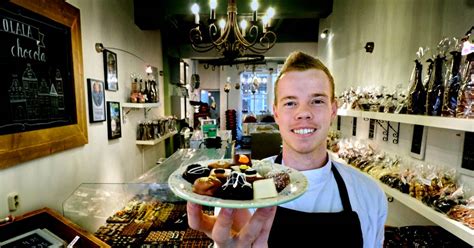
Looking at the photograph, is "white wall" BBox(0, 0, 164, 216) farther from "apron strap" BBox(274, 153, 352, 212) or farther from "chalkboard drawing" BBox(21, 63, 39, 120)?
"apron strap" BBox(274, 153, 352, 212)

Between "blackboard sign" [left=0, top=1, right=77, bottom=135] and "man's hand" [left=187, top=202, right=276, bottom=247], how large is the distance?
1600 millimetres

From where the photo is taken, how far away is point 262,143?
707 cm

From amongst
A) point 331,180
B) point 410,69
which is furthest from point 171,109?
point 331,180

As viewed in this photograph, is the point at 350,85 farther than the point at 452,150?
Yes

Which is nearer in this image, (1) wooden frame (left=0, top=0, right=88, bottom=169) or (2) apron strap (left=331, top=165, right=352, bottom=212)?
(2) apron strap (left=331, top=165, right=352, bottom=212)

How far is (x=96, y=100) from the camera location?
271 cm

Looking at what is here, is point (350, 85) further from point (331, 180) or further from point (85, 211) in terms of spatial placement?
point (85, 211)

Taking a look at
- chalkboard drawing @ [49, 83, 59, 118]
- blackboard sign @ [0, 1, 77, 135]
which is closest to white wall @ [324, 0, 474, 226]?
blackboard sign @ [0, 1, 77, 135]

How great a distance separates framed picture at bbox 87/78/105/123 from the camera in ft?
8.53

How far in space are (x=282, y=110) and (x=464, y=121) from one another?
2.78ft

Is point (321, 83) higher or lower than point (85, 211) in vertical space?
higher

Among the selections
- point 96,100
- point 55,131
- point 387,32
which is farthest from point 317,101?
point 96,100

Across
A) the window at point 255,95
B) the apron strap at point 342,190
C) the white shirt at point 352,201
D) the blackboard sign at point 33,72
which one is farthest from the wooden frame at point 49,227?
the window at point 255,95

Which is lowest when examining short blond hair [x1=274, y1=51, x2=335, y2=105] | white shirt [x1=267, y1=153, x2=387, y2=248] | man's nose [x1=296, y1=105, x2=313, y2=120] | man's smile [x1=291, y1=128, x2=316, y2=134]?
white shirt [x1=267, y1=153, x2=387, y2=248]
